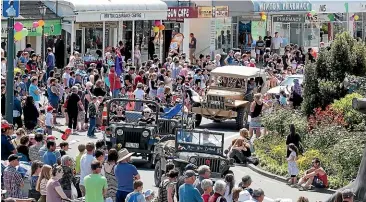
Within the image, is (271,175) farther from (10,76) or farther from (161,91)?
(161,91)

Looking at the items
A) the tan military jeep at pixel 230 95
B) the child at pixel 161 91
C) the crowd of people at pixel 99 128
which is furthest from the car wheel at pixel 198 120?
the child at pixel 161 91

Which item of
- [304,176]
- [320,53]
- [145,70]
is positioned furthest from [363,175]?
[145,70]

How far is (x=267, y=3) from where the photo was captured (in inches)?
2157

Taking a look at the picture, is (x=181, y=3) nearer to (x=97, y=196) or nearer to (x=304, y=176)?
(x=304, y=176)

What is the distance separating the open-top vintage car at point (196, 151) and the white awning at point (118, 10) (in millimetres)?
19052

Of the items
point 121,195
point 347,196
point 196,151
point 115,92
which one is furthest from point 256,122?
point 347,196

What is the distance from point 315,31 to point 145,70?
23004mm

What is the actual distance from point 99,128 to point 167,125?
471 cm

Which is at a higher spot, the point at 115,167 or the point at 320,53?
the point at 320,53

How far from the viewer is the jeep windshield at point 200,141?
22.8 m

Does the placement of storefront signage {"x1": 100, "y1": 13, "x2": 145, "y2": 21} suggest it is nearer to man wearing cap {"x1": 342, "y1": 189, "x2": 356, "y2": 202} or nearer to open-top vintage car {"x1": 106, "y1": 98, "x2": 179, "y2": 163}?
open-top vintage car {"x1": 106, "y1": 98, "x2": 179, "y2": 163}

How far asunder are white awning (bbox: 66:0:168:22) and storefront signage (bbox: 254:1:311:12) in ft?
28.8

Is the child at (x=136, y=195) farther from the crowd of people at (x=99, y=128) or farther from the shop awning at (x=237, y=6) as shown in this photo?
the shop awning at (x=237, y=6)

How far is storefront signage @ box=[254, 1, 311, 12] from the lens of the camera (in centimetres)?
5431
